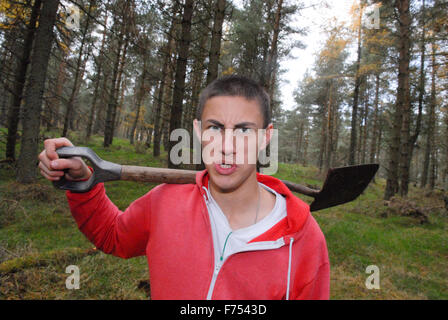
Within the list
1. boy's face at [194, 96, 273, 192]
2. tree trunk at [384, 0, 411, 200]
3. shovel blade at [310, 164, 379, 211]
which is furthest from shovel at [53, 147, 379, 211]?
tree trunk at [384, 0, 411, 200]

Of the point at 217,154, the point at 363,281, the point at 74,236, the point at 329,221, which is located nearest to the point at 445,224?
the point at 329,221

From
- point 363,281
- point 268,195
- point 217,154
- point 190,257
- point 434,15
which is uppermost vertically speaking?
point 434,15

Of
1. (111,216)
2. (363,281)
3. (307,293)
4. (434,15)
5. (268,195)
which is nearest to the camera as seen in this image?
(307,293)

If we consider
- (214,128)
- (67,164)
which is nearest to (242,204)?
(214,128)

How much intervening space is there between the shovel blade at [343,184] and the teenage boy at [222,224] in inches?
45.0

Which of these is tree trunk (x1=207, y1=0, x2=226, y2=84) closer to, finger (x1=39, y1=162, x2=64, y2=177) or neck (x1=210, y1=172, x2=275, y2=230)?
neck (x1=210, y1=172, x2=275, y2=230)

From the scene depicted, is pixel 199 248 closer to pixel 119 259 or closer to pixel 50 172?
pixel 50 172

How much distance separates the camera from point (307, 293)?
1416mm

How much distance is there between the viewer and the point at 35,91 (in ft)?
21.5

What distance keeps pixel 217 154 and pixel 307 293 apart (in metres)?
1.00

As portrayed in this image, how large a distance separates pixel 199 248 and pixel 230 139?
2.36 ft

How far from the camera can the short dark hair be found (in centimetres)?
169

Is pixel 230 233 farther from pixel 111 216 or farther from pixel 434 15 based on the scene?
pixel 434 15

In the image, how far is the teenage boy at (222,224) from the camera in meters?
1.42
